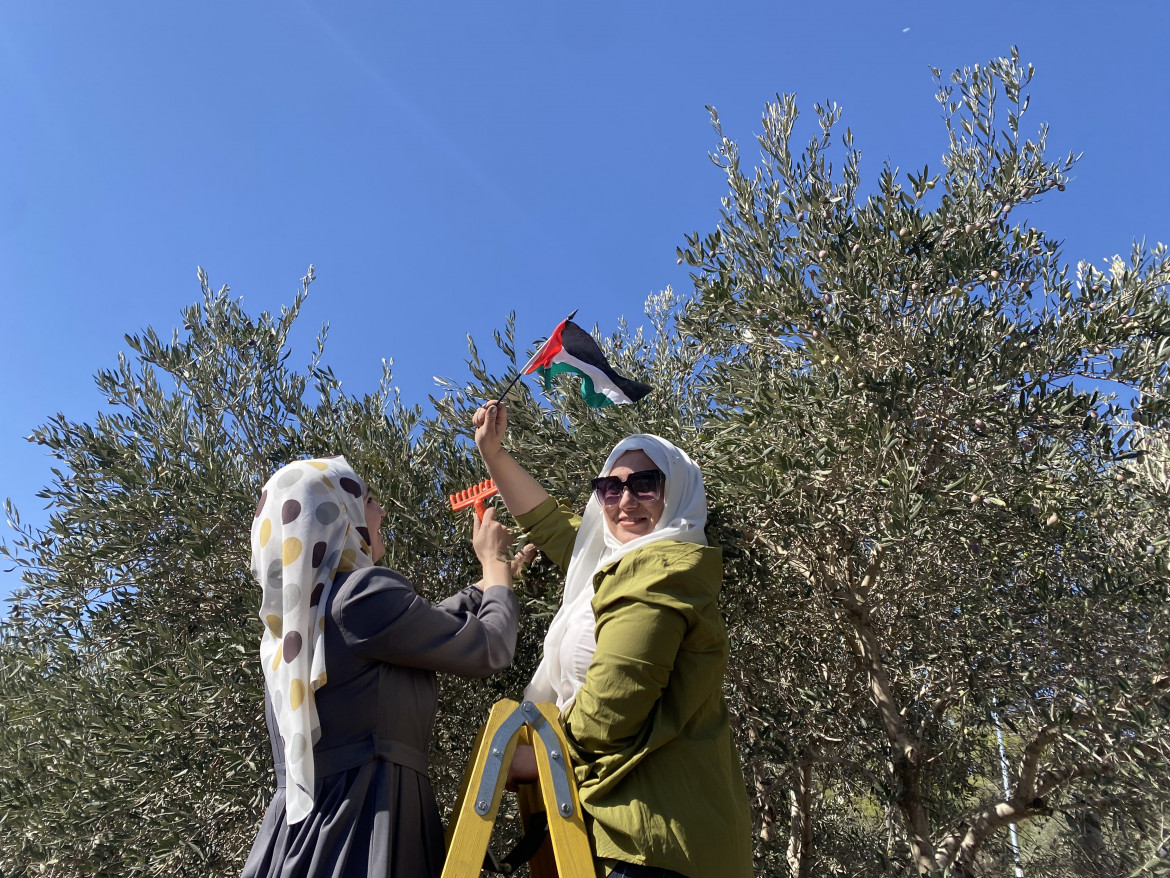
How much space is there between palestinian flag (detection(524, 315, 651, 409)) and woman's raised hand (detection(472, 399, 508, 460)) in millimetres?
365

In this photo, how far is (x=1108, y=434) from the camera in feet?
12.1

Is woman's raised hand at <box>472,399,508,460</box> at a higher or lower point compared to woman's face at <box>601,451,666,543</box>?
higher

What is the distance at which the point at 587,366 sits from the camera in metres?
3.26

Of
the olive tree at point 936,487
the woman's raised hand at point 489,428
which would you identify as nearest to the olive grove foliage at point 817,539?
the olive tree at point 936,487

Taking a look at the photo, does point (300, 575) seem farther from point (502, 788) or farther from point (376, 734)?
point (502, 788)

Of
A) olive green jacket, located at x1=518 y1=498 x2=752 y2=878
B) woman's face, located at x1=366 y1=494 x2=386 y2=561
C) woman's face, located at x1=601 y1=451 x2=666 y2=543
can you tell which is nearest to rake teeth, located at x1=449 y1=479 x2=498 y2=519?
woman's face, located at x1=366 y1=494 x2=386 y2=561

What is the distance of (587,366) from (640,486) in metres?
0.82

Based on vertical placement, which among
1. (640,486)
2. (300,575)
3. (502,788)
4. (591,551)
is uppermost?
(640,486)

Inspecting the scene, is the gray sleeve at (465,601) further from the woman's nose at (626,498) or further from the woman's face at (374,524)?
the woman's nose at (626,498)

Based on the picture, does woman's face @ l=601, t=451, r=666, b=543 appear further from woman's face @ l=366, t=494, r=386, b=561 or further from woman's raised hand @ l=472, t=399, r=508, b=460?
woman's face @ l=366, t=494, r=386, b=561

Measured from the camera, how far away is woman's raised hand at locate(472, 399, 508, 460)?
3.01 metres

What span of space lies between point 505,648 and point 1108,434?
9.60ft

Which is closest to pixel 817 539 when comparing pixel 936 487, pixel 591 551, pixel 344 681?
pixel 936 487

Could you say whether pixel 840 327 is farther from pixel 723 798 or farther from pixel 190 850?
pixel 190 850
